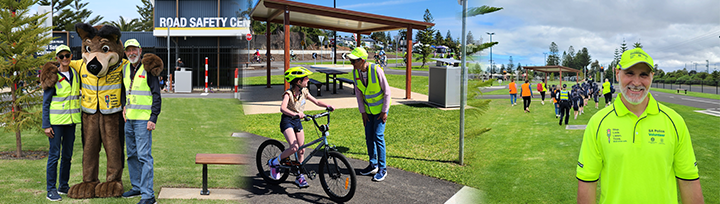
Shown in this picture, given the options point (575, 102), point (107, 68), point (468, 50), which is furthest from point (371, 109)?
point (575, 102)

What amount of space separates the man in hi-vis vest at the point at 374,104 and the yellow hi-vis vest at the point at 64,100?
3330 millimetres

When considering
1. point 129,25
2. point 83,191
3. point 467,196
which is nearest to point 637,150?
point 467,196

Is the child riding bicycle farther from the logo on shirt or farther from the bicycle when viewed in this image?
the logo on shirt

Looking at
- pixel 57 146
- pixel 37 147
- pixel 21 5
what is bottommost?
pixel 37 147

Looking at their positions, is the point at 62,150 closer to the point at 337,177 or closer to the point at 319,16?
the point at 337,177

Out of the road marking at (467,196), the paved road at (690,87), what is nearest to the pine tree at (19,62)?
the road marking at (467,196)

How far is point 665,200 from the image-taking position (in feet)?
6.93

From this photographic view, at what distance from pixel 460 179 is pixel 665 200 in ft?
8.97

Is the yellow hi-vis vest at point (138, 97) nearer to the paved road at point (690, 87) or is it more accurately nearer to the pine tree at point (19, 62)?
the pine tree at point (19, 62)

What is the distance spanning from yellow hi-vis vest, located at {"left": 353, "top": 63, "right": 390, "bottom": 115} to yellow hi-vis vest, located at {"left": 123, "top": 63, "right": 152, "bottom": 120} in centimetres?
223

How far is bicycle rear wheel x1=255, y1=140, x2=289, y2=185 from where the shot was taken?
4758 mm

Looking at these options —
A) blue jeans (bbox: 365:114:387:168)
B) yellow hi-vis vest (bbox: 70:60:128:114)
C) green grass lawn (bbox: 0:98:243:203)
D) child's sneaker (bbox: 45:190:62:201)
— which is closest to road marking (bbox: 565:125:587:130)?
blue jeans (bbox: 365:114:387:168)

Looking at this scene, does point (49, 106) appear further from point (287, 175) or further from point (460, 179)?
point (460, 179)

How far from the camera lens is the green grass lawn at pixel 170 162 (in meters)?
4.94
